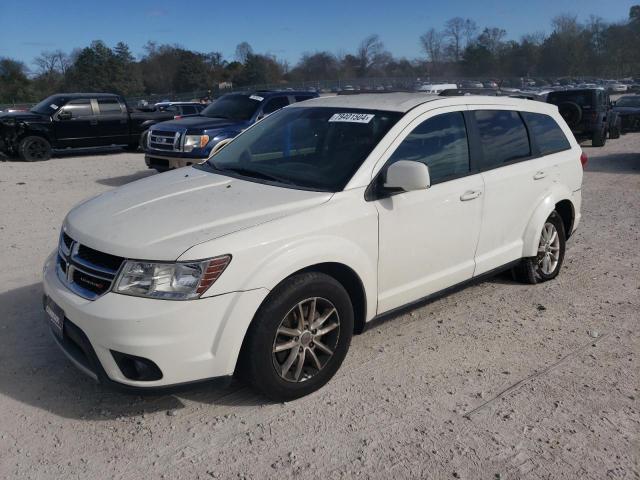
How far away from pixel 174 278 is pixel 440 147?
2.21 m

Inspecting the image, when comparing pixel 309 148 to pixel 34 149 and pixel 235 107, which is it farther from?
pixel 34 149

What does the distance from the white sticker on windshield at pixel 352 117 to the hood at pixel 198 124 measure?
21.8 feet

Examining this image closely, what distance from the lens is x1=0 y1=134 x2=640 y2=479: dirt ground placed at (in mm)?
3000

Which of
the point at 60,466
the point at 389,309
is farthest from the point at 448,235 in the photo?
the point at 60,466

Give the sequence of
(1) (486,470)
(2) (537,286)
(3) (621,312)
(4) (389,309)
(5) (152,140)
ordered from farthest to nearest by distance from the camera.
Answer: (5) (152,140), (2) (537,286), (3) (621,312), (4) (389,309), (1) (486,470)

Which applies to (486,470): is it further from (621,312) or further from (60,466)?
(621,312)

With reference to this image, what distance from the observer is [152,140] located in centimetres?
1104

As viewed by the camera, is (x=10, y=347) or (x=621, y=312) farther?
(x=621, y=312)

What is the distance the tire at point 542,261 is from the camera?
5377 mm

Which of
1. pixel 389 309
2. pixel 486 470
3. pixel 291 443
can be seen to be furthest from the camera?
pixel 389 309

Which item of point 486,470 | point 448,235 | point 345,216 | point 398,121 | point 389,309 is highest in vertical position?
point 398,121

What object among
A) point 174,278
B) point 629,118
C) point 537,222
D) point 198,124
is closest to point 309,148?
point 174,278

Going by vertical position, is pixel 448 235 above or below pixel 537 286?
above

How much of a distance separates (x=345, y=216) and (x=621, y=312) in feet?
9.00
